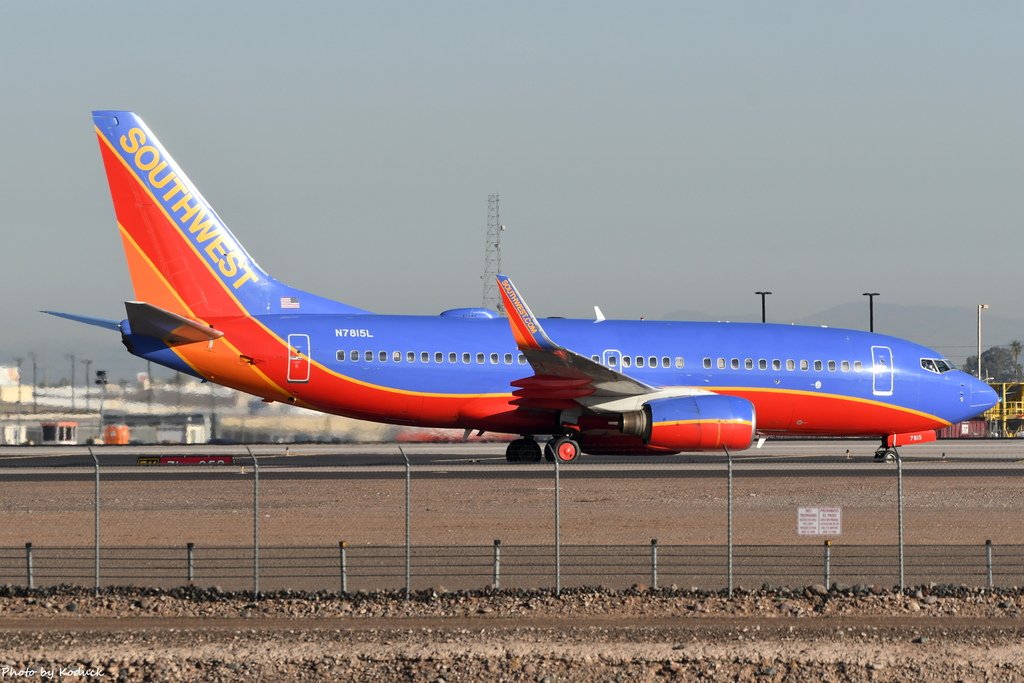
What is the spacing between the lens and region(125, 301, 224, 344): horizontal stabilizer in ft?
119

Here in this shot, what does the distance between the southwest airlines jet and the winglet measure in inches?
1.9

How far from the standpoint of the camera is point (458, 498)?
1189 inches

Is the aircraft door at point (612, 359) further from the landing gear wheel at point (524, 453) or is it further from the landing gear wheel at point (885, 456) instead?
the landing gear wheel at point (885, 456)

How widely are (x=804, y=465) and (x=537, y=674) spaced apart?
2644 cm

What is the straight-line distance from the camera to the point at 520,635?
55.4ft

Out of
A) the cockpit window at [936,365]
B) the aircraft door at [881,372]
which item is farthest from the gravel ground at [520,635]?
the cockpit window at [936,365]

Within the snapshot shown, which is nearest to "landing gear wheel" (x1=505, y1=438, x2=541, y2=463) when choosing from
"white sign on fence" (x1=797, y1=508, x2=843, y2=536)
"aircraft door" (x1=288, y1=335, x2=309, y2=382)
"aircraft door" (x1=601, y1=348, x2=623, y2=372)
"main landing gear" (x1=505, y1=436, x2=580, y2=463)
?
"main landing gear" (x1=505, y1=436, x2=580, y2=463)

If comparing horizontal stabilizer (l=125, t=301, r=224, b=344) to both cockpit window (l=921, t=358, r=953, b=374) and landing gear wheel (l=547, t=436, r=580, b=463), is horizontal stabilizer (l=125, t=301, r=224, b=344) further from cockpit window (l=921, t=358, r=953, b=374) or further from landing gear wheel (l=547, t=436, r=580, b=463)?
cockpit window (l=921, t=358, r=953, b=374)

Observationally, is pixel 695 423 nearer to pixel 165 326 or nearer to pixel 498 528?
pixel 498 528

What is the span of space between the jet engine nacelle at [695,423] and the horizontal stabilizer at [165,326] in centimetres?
1144

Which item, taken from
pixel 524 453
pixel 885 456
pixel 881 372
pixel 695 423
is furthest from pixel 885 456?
pixel 524 453

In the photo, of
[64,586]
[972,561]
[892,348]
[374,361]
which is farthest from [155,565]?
[892,348]

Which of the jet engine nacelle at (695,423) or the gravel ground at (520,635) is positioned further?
the jet engine nacelle at (695,423)

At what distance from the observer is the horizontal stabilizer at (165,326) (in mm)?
36344
